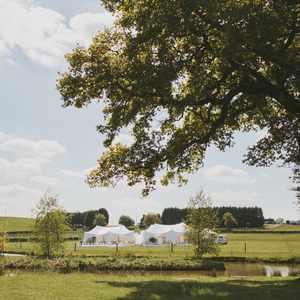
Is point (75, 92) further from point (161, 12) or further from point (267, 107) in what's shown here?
point (267, 107)

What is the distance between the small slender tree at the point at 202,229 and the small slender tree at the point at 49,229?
447 inches

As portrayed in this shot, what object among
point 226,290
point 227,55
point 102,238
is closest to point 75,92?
point 227,55

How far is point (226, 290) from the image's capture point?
18.7 m

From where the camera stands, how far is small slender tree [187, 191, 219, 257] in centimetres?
4822

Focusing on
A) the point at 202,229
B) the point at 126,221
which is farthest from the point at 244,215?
the point at 202,229

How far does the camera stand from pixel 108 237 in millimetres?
86000

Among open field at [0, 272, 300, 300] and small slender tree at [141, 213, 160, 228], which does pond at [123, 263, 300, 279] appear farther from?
small slender tree at [141, 213, 160, 228]

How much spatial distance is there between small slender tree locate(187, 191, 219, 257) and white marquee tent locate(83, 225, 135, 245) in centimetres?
3615

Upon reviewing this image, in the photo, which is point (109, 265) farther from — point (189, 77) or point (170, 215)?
point (170, 215)

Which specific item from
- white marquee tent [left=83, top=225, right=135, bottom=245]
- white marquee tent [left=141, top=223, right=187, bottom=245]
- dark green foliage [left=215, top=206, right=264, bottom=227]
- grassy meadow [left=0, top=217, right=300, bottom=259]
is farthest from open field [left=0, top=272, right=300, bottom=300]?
dark green foliage [left=215, top=206, right=264, bottom=227]

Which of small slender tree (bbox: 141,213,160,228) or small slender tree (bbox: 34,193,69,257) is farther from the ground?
small slender tree (bbox: 141,213,160,228)

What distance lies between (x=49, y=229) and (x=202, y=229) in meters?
13.7

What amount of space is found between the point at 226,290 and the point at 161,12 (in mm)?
10116

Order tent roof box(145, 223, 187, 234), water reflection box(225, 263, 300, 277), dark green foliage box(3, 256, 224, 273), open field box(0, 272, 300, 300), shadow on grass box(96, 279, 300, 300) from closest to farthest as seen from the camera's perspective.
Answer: open field box(0, 272, 300, 300)
shadow on grass box(96, 279, 300, 300)
dark green foliage box(3, 256, 224, 273)
water reflection box(225, 263, 300, 277)
tent roof box(145, 223, 187, 234)
